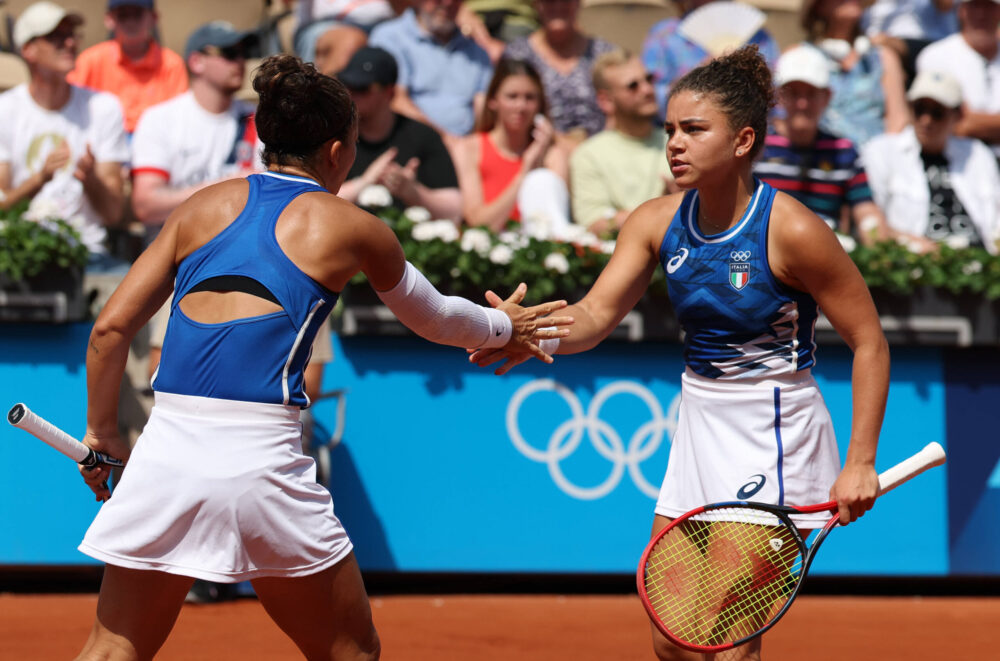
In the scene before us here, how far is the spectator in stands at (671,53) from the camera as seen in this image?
7.91 meters

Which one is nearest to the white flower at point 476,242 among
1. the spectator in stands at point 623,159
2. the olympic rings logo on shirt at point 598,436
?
the olympic rings logo on shirt at point 598,436

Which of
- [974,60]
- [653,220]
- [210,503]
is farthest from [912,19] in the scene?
[210,503]

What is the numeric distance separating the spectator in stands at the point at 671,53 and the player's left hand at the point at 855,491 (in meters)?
4.94

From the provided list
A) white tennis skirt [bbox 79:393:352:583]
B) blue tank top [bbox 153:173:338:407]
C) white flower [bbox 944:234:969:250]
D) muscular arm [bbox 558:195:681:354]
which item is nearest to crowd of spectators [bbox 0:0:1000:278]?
white flower [bbox 944:234:969:250]

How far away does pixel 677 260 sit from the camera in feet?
11.3

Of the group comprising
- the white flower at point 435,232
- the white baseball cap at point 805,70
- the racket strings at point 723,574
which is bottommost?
the racket strings at point 723,574

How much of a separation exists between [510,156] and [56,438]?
4.41 meters

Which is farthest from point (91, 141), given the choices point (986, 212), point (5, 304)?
point (986, 212)

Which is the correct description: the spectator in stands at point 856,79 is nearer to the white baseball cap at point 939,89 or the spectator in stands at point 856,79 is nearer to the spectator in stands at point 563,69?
the white baseball cap at point 939,89

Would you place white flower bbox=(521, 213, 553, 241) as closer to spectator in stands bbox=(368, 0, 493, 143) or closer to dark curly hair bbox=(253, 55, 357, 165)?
spectator in stands bbox=(368, 0, 493, 143)

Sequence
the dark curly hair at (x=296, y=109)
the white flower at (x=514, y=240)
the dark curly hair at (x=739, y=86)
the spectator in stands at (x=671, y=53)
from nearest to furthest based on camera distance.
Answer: the dark curly hair at (x=296, y=109)
the dark curly hair at (x=739, y=86)
the white flower at (x=514, y=240)
the spectator in stands at (x=671, y=53)

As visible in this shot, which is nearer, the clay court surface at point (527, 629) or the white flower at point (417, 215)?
the clay court surface at point (527, 629)

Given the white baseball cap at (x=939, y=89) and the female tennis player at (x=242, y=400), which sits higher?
the white baseball cap at (x=939, y=89)

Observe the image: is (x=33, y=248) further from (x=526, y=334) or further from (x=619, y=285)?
(x=619, y=285)
